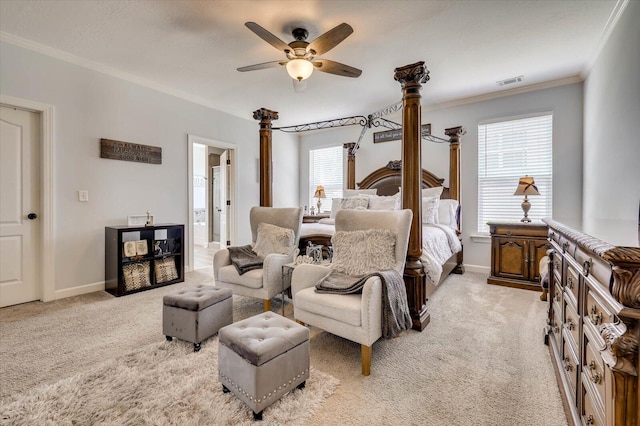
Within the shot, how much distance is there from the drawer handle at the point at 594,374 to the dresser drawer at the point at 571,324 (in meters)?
0.22

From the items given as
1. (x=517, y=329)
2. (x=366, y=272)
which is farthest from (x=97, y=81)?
(x=517, y=329)

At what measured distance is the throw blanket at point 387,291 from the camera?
208 centimetres

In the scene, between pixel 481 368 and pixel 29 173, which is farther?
pixel 29 173

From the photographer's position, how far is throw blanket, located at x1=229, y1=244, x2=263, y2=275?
115 inches

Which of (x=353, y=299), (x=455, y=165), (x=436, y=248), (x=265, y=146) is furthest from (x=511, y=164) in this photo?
(x=353, y=299)

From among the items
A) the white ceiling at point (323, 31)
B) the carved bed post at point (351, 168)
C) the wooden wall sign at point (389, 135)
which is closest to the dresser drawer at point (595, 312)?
the white ceiling at point (323, 31)

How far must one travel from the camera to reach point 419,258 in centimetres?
265

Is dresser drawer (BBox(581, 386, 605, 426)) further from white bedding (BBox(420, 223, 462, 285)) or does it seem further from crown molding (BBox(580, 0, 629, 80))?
crown molding (BBox(580, 0, 629, 80))

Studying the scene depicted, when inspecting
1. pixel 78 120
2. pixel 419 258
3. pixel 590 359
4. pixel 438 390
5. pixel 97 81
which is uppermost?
pixel 97 81

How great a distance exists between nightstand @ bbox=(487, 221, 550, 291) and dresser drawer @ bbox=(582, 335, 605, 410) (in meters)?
2.91

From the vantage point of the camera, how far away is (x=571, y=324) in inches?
60.0

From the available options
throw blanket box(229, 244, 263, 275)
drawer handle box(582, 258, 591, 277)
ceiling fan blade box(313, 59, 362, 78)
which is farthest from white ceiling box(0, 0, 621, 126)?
drawer handle box(582, 258, 591, 277)

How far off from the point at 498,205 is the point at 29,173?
6056 mm

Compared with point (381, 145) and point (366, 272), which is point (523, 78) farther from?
point (366, 272)
